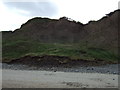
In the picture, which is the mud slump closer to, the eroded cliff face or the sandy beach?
the eroded cliff face

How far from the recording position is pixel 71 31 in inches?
4331

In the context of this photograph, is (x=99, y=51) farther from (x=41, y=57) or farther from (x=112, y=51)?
(x=41, y=57)

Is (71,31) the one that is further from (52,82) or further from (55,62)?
(52,82)

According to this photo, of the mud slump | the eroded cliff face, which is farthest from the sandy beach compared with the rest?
the eroded cliff face

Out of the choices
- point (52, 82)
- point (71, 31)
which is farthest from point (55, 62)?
point (52, 82)

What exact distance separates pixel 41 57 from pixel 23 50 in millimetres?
15615

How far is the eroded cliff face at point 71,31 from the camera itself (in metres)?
100

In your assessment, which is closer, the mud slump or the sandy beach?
the sandy beach

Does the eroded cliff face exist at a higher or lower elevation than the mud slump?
higher

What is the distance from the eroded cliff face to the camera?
100412mm

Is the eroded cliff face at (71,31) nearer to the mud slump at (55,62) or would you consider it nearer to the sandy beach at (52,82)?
the mud slump at (55,62)

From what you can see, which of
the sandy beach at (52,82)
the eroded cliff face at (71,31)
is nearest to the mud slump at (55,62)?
the eroded cliff face at (71,31)

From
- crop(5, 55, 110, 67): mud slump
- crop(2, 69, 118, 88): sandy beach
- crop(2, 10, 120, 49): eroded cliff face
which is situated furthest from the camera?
crop(2, 10, 120, 49): eroded cliff face

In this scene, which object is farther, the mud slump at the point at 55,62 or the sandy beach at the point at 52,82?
the mud slump at the point at 55,62
